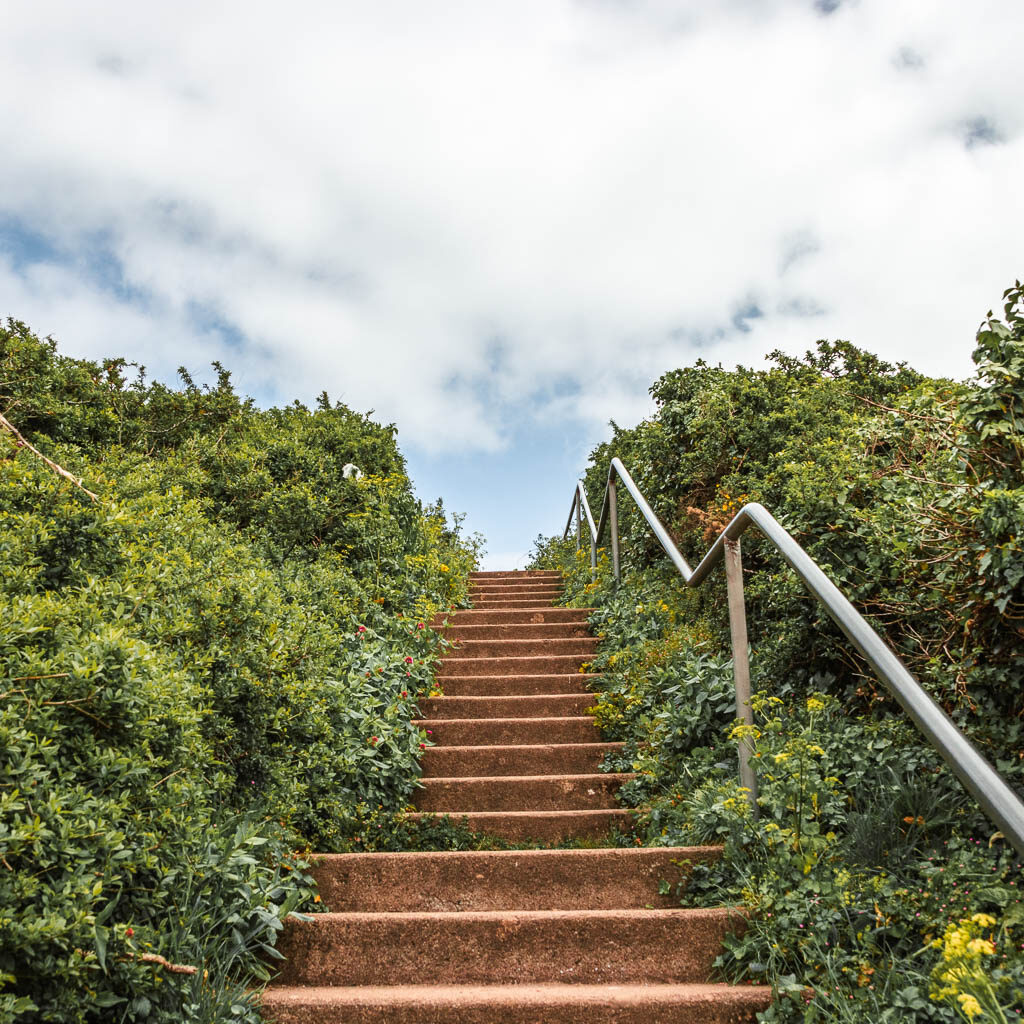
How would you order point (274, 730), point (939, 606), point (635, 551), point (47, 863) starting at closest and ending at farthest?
1. point (47, 863)
2. point (939, 606)
3. point (274, 730)
4. point (635, 551)

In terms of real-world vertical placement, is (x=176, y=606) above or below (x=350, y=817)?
above

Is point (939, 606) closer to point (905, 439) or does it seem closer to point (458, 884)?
point (905, 439)

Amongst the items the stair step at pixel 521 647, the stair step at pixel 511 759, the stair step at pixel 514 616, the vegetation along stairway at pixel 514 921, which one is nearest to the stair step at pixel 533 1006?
the vegetation along stairway at pixel 514 921

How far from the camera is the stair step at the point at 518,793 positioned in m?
3.44

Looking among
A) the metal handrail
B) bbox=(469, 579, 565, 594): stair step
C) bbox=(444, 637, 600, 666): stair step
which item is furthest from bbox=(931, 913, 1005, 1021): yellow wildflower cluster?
bbox=(469, 579, 565, 594): stair step

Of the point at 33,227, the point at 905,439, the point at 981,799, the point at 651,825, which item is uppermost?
the point at 33,227

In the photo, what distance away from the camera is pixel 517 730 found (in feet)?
13.4

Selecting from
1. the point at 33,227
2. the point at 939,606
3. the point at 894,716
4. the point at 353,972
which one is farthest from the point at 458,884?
the point at 33,227

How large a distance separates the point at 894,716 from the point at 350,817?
2081 mm

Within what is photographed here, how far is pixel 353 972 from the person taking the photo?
7.44 feet

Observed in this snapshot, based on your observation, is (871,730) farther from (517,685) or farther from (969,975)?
(517,685)

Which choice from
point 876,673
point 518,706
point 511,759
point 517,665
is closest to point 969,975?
point 876,673

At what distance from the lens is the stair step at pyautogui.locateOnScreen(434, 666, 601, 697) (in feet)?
15.3

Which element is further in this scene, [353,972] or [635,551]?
[635,551]
